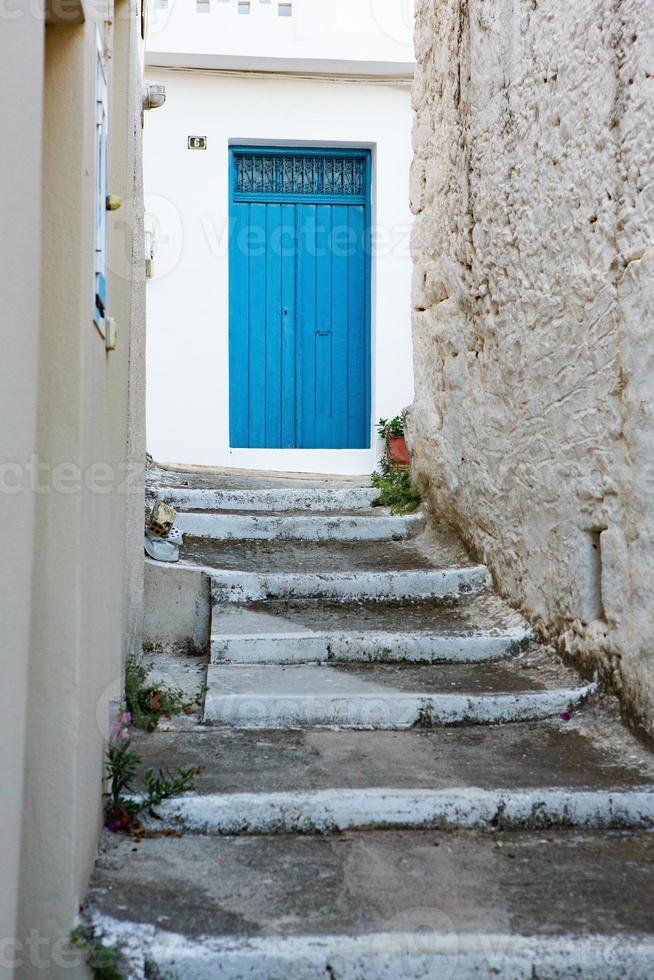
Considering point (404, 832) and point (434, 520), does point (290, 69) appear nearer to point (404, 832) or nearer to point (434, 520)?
point (434, 520)

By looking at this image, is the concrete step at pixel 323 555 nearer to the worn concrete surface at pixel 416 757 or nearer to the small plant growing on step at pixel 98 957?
the worn concrete surface at pixel 416 757

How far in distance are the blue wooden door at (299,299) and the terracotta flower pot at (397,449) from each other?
458 millimetres

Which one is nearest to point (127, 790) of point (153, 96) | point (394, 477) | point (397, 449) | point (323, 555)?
point (323, 555)

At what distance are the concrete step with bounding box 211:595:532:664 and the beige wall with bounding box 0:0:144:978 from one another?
4.55 feet

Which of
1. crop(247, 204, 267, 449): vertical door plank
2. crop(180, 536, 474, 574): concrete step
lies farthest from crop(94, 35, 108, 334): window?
crop(247, 204, 267, 449): vertical door plank

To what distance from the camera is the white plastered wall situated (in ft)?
23.8

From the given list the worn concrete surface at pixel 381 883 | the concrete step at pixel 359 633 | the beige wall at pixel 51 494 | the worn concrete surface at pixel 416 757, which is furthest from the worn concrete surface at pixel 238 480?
the beige wall at pixel 51 494

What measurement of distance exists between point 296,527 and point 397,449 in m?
Result: 2.11

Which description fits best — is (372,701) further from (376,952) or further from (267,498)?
(267,498)

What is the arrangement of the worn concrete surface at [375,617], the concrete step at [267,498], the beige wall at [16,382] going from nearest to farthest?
the beige wall at [16,382]
the worn concrete surface at [375,617]
the concrete step at [267,498]

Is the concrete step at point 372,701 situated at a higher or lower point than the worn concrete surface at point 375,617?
lower

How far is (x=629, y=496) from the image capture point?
3.45 m

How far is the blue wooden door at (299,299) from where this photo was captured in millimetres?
7465

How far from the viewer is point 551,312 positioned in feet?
13.0
